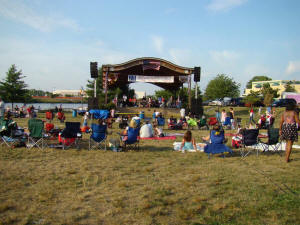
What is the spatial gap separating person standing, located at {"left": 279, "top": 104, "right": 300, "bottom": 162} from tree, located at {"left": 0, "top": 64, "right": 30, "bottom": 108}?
28547mm

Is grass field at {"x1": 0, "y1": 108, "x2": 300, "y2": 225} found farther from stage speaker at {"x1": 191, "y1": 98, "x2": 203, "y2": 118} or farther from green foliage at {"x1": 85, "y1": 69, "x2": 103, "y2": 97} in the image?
green foliage at {"x1": 85, "y1": 69, "x2": 103, "y2": 97}

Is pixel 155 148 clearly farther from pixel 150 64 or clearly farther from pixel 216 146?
pixel 150 64

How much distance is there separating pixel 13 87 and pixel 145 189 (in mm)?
28947

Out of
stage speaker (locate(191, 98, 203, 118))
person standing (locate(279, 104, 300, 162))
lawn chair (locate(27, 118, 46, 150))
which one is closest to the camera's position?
person standing (locate(279, 104, 300, 162))

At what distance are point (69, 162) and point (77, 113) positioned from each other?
18190 millimetres

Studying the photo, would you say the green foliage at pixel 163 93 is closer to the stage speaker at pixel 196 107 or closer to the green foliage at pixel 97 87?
the green foliage at pixel 97 87

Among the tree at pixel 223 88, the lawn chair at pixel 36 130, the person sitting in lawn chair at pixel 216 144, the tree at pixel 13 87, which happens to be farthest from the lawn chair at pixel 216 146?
the tree at pixel 223 88

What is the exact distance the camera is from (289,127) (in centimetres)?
605

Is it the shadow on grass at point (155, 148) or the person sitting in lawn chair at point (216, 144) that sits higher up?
the person sitting in lawn chair at point (216, 144)

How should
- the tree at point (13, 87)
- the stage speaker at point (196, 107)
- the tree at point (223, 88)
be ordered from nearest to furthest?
1. the stage speaker at point (196, 107)
2. the tree at point (13, 87)
3. the tree at point (223, 88)

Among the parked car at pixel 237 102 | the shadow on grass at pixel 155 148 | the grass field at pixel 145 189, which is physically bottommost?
the grass field at pixel 145 189

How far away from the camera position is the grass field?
314 cm

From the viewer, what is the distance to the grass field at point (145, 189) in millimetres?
3139

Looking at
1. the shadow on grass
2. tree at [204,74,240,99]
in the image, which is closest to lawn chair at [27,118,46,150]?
the shadow on grass
